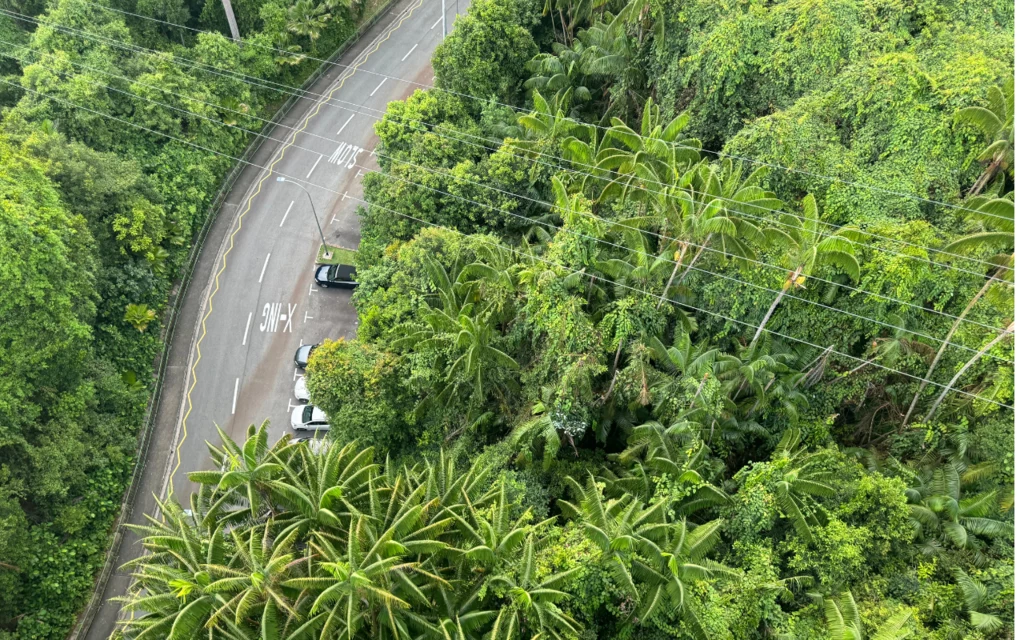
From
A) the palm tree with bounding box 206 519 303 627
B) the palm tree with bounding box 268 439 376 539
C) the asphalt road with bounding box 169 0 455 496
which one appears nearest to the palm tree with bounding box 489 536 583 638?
the palm tree with bounding box 268 439 376 539

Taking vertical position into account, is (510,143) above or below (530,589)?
above

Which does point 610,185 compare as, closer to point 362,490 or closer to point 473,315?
point 473,315

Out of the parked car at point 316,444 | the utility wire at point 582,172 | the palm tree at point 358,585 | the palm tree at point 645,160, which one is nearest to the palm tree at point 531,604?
the palm tree at point 358,585

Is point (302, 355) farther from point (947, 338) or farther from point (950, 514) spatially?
point (950, 514)

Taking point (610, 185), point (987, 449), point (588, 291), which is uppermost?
point (610, 185)

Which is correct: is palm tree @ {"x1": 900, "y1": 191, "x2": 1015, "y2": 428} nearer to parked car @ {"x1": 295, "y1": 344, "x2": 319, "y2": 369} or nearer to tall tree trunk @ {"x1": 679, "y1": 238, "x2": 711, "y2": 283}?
tall tree trunk @ {"x1": 679, "y1": 238, "x2": 711, "y2": 283}

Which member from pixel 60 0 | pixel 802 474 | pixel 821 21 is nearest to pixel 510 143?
pixel 821 21
